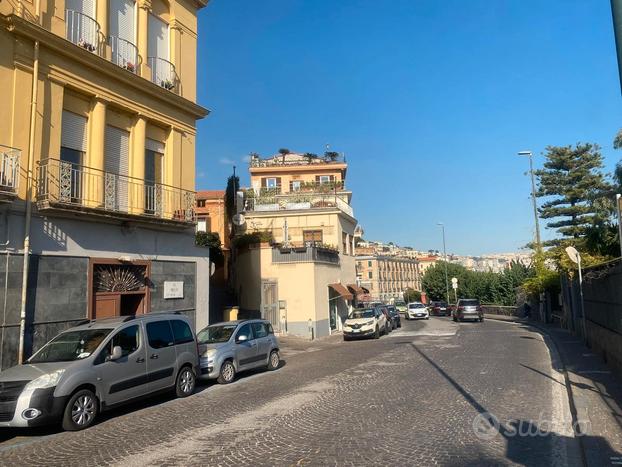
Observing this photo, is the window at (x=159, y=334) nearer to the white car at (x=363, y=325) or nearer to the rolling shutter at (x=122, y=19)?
the rolling shutter at (x=122, y=19)

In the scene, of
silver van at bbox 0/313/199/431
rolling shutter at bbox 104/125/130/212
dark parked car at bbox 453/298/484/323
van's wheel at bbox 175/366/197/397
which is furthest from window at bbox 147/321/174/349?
dark parked car at bbox 453/298/484/323

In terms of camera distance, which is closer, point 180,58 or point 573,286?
point 180,58

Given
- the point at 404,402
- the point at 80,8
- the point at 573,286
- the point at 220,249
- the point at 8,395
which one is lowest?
the point at 404,402

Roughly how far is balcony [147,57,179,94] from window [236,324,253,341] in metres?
8.16

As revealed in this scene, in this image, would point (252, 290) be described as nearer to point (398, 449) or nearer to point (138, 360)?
point (138, 360)

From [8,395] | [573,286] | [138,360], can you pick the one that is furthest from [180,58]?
[573,286]

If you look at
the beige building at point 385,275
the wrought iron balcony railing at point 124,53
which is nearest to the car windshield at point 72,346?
the wrought iron balcony railing at point 124,53

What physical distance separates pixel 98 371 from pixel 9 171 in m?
5.48

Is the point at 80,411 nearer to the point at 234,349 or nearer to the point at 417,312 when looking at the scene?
the point at 234,349

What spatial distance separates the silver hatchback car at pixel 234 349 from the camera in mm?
12820

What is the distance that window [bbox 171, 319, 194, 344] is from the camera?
1134 cm

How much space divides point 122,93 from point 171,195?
338cm

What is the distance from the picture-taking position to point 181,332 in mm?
11555

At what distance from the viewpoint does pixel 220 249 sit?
30297 mm
